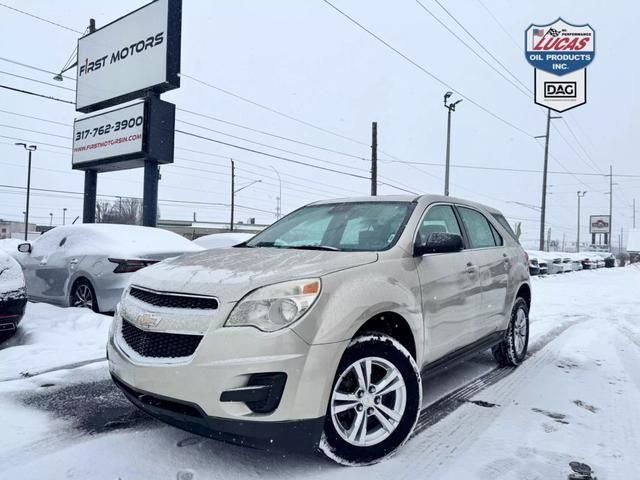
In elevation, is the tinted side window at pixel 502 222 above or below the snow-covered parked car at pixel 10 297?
above

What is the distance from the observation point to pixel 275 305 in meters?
2.39

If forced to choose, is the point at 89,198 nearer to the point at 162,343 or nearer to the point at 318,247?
the point at 318,247

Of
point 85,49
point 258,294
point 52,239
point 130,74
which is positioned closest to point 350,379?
point 258,294

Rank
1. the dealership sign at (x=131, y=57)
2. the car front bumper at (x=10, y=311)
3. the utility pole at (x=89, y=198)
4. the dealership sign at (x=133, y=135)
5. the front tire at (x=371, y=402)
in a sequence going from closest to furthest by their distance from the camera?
the front tire at (x=371, y=402)
the car front bumper at (x=10, y=311)
the dealership sign at (x=133, y=135)
the dealership sign at (x=131, y=57)
the utility pole at (x=89, y=198)

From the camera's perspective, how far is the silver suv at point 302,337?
2283mm

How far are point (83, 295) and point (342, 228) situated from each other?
4.50m

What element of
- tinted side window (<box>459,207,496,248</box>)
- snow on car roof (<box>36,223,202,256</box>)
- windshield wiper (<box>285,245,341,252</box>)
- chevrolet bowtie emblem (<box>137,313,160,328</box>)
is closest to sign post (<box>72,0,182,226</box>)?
snow on car roof (<box>36,223,202,256</box>)

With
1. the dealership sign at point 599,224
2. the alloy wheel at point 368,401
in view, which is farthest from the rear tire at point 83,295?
the dealership sign at point 599,224

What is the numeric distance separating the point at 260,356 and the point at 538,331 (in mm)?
5833

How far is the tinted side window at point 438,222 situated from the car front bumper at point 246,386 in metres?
1.43

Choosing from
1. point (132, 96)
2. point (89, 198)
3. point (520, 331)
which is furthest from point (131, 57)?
point (520, 331)

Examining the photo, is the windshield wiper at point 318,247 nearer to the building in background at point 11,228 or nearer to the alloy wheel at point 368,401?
the alloy wheel at point 368,401

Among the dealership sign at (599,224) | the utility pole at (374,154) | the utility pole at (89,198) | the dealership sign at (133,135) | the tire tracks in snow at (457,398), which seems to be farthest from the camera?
the dealership sign at (599,224)

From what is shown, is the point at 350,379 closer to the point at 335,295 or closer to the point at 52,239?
the point at 335,295
